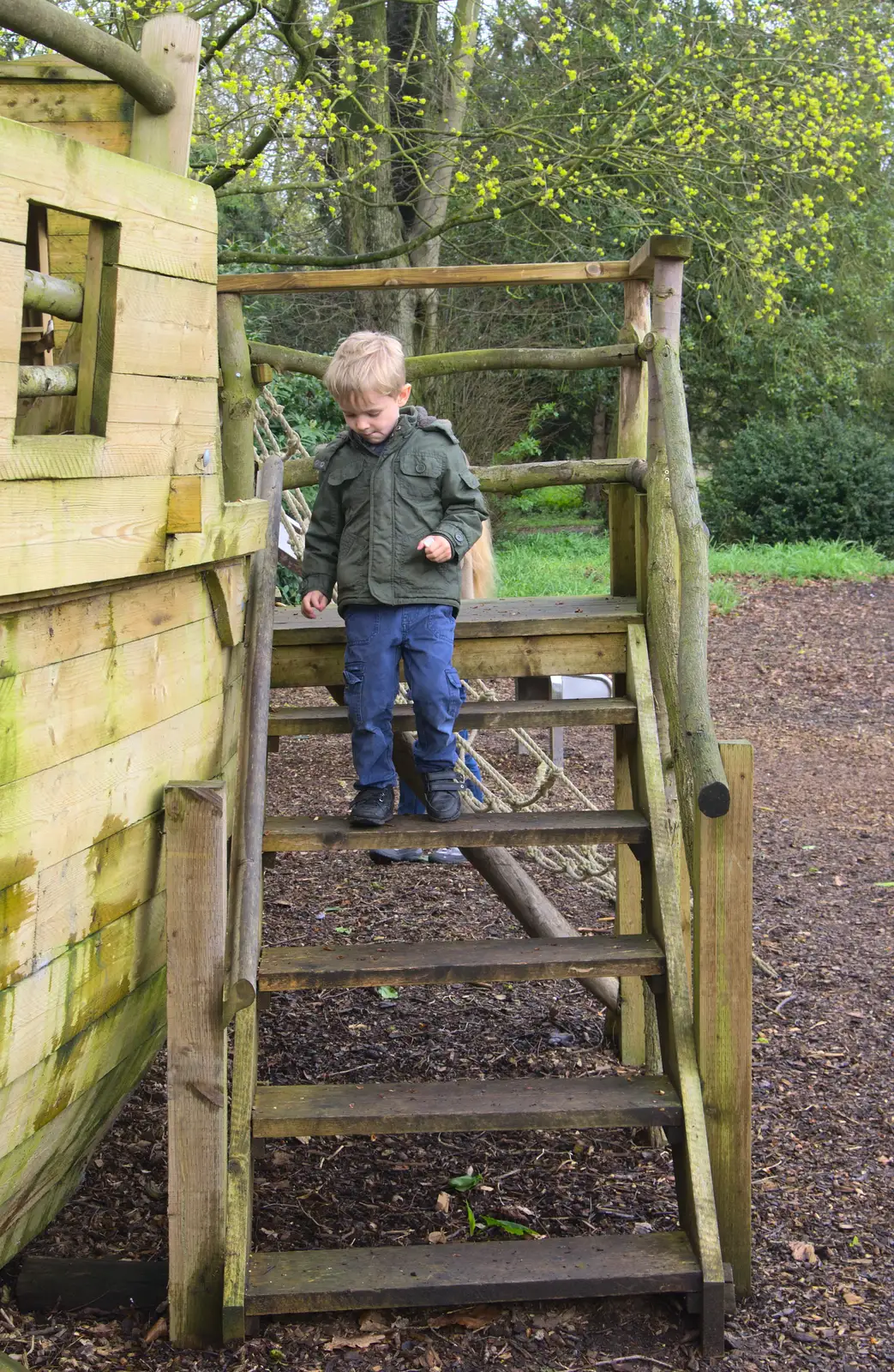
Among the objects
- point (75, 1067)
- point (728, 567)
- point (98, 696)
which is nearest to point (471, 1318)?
point (75, 1067)

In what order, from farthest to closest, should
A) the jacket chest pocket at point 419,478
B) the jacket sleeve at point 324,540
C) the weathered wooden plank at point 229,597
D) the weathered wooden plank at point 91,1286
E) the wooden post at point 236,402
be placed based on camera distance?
the wooden post at point 236,402
the jacket sleeve at point 324,540
the jacket chest pocket at point 419,478
the weathered wooden plank at point 229,597
the weathered wooden plank at point 91,1286

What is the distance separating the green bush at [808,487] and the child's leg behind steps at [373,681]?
530 inches

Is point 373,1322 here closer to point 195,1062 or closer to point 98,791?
point 195,1062

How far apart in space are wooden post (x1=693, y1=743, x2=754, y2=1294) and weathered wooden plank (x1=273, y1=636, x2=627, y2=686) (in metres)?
1.12

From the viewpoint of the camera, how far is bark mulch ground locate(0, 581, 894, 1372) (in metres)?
3.06

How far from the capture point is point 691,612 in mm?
3252

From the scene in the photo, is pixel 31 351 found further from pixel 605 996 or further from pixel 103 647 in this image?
pixel 605 996

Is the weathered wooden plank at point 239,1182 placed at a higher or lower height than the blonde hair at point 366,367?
lower

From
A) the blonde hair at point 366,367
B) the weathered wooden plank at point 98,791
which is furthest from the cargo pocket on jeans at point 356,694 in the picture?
the blonde hair at point 366,367

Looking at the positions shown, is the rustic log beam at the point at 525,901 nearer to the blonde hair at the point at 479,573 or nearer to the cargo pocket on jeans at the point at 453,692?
the blonde hair at the point at 479,573

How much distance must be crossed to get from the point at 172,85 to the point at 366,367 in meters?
0.77

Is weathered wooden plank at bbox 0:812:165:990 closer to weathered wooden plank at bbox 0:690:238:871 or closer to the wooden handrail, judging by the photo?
weathered wooden plank at bbox 0:690:238:871

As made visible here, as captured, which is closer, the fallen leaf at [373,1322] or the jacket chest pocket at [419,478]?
the fallen leaf at [373,1322]

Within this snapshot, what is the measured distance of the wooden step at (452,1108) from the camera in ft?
9.97
